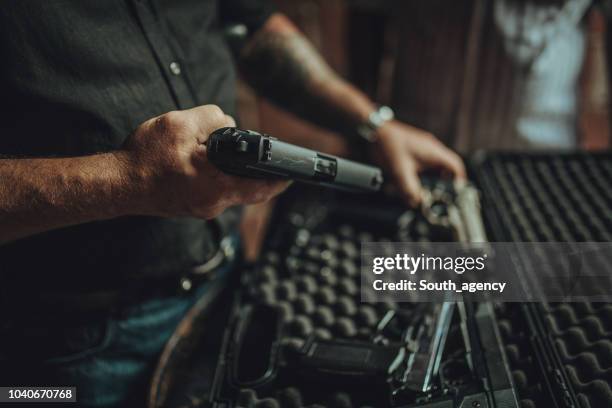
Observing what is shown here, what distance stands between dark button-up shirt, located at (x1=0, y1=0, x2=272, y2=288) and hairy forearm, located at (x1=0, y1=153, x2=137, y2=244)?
6cm

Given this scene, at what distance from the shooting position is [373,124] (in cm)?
99

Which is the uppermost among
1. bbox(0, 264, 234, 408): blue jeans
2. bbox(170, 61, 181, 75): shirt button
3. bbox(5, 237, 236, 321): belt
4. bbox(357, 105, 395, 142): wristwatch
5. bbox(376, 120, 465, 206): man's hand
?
bbox(357, 105, 395, 142): wristwatch

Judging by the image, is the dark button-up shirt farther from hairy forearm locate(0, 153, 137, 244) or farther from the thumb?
the thumb

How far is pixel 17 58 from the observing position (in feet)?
1.86

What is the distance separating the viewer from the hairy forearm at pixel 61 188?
0.55 metres

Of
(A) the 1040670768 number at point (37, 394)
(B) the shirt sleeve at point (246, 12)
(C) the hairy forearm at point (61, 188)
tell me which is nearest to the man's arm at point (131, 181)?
(C) the hairy forearm at point (61, 188)

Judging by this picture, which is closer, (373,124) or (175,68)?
(175,68)

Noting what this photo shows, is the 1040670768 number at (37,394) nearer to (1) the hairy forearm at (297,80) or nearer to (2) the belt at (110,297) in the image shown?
(2) the belt at (110,297)

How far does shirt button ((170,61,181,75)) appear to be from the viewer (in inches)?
27.1

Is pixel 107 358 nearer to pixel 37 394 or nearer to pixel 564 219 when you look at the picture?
pixel 37 394

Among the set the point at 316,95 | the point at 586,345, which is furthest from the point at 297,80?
the point at 586,345

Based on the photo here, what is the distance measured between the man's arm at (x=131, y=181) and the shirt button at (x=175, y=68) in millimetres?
170

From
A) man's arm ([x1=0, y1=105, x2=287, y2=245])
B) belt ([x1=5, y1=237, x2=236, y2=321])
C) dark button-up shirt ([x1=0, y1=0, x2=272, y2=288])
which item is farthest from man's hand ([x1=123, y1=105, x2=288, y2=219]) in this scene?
belt ([x1=5, y1=237, x2=236, y2=321])

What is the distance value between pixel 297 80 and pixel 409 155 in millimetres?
314
